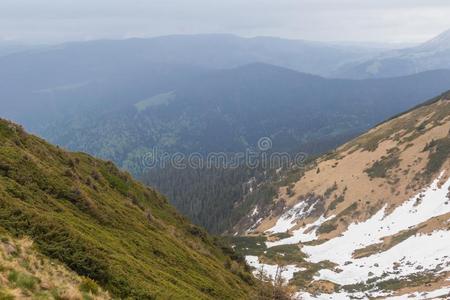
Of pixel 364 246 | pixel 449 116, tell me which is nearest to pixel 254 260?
pixel 364 246

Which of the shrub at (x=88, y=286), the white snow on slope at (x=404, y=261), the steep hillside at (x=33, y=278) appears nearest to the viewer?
the steep hillside at (x=33, y=278)

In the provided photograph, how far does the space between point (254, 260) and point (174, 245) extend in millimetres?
41964

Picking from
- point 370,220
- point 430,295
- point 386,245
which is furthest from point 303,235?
point 430,295

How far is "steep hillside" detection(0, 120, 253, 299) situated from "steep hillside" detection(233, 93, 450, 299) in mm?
22437

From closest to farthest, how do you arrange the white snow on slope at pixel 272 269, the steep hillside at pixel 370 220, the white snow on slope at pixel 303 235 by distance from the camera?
the steep hillside at pixel 370 220 → the white snow on slope at pixel 272 269 → the white snow on slope at pixel 303 235

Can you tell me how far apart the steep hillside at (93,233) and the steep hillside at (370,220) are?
73.6 feet

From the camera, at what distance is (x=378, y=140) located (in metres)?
128

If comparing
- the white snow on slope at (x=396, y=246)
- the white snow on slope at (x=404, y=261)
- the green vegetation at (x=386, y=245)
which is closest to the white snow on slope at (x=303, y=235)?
the white snow on slope at (x=396, y=246)

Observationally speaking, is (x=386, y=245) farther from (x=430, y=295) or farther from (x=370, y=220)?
(x=430, y=295)

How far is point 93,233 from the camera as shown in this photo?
2327 cm

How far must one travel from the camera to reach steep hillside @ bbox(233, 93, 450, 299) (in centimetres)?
5712

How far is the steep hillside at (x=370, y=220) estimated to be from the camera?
57.1 metres

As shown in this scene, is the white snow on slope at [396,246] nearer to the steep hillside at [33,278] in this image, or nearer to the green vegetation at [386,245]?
the green vegetation at [386,245]

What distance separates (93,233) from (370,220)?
73174 millimetres
